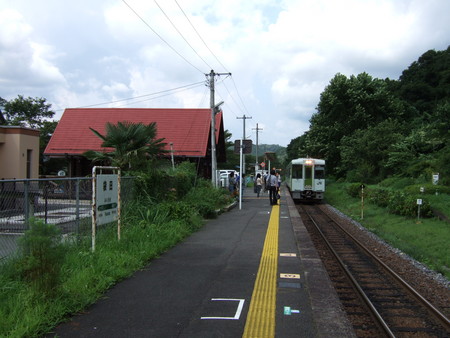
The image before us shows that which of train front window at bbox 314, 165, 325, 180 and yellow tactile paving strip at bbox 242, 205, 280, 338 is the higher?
train front window at bbox 314, 165, 325, 180

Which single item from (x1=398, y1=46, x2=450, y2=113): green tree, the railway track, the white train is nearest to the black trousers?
the white train

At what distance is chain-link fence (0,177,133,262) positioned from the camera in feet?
18.9

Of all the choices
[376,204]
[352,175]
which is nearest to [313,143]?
[352,175]

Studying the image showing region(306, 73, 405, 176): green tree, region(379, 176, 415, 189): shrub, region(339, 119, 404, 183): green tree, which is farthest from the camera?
region(306, 73, 405, 176): green tree

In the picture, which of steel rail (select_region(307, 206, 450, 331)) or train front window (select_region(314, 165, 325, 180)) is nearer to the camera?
steel rail (select_region(307, 206, 450, 331))

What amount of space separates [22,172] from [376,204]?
53.6 ft

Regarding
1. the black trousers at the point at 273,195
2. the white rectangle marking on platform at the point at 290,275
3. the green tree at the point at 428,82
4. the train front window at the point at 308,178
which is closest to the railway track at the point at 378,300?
the white rectangle marking on platform at the point at 290,275

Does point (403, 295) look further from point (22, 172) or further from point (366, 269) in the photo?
point (22, 172)

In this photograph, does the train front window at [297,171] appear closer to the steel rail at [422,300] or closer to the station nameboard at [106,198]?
the steel rail at [422,300]

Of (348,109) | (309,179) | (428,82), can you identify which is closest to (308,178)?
(309,179)

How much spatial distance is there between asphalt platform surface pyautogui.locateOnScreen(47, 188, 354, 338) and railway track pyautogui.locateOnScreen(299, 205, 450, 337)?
433mm

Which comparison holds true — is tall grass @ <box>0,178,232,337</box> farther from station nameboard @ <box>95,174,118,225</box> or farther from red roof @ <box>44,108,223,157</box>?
red roof @ <box>44,108,223,157</box>

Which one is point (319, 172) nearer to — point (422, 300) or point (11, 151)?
point (11, 151)

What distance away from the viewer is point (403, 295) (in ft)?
21.8
